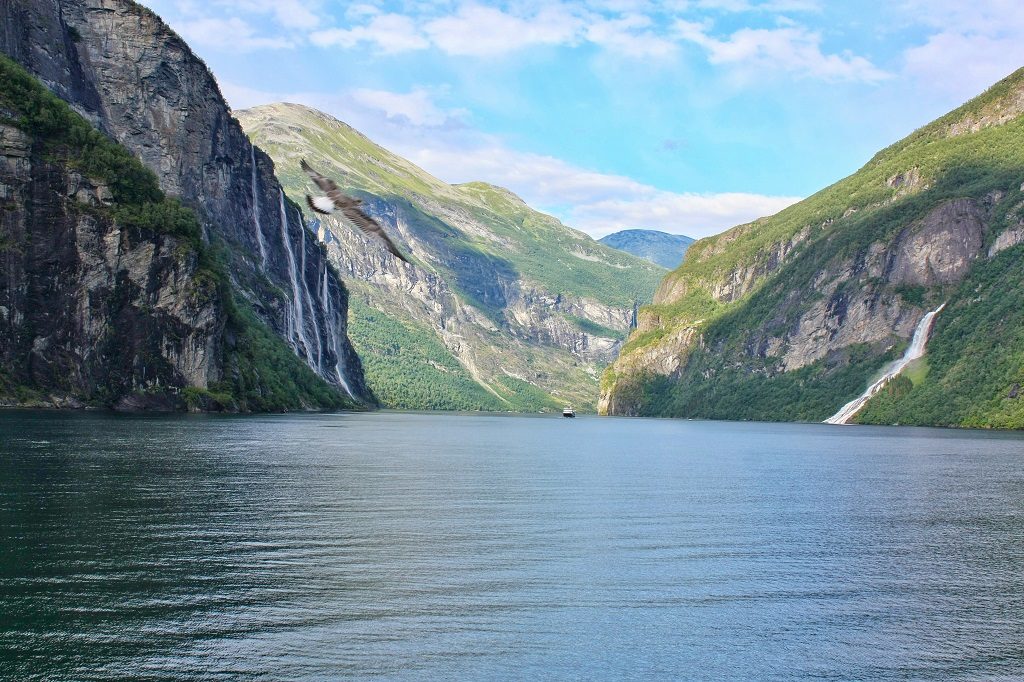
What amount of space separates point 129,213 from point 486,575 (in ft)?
358

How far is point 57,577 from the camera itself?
88.4 ft

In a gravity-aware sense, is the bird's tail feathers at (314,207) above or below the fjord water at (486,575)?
above

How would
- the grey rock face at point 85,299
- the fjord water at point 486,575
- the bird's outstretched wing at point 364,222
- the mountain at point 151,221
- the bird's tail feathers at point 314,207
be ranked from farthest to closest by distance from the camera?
1. the mountain at point 151,221
2. the grey rock face at point 85,299
3. the bird's tail feathers at point 314,207
4. the bird's outstretched wing at point 364,222
5. the fjord water at point 486,575

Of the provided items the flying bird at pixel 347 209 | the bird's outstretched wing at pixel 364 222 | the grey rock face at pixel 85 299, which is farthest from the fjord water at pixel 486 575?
the grey rock face at pixel 85 299

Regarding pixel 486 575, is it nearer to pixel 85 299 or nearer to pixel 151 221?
pixel 85 299

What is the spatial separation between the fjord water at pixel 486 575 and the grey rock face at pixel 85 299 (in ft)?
190

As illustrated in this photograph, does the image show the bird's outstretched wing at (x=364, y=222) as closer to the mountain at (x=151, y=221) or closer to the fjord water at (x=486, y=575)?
the fjord water at (x=486, y=575)

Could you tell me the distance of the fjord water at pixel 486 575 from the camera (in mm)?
22172

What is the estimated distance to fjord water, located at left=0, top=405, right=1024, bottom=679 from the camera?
2217 cm

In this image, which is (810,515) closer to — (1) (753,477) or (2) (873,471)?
(1) (753,477)

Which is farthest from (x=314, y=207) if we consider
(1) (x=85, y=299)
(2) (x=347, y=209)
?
(1) (x=85, y=299)

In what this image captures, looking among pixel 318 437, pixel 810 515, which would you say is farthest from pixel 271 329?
pixel 810 515

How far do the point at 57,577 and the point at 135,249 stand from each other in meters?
105

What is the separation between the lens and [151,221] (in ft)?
413
